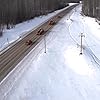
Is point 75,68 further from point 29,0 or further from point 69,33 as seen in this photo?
point 29,0

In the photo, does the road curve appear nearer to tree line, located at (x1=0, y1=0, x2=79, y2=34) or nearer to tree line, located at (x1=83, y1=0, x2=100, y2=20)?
tree line, located at (x1=0, y1=0, x2=79, y2=34)

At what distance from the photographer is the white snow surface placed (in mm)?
29984

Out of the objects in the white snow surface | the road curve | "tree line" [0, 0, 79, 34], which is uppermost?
"tree line" [0, 0, 79, 34]

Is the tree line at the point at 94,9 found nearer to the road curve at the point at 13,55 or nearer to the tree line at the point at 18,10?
the tree line at the point at 18,10

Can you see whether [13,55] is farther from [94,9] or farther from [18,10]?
[94,9]

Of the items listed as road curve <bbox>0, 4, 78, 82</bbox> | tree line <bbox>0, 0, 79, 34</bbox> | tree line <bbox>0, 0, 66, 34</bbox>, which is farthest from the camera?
tree line <bbox>0, 0, 66, 34</bbox>

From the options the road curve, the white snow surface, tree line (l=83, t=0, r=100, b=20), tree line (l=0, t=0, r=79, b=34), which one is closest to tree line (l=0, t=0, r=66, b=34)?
tree line (l=0, t=0, r=79, b=34)

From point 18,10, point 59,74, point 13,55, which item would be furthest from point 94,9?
point 59,74

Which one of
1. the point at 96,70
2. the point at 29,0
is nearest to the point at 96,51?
the point at 96,70

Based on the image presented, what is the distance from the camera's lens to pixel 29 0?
3846 inches

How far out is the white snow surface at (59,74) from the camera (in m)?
30.0

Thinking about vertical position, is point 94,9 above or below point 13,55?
above

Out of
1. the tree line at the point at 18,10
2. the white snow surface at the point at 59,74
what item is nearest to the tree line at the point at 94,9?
the tree line at the point at 18,10

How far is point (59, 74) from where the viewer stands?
35469 mm
